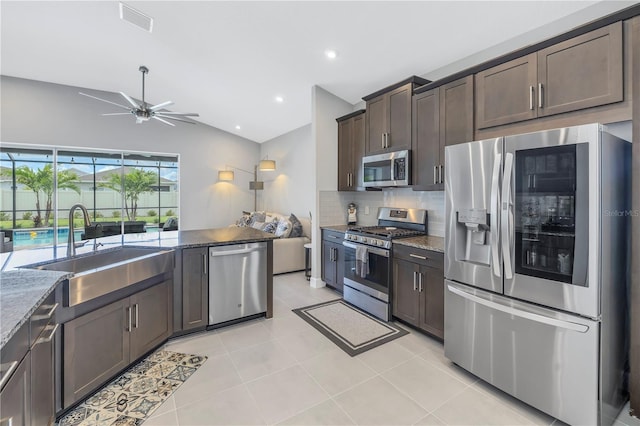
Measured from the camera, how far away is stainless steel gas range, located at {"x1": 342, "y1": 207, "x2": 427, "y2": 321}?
10.4 ft

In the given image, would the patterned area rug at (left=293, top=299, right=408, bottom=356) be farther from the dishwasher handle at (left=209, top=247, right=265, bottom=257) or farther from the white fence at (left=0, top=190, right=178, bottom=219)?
the white fence at (left=0, top=190, right=178, bottom=219)

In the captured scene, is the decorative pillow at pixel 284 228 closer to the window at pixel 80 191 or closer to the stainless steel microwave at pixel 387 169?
the stainless steel microwave at pixel 387 169

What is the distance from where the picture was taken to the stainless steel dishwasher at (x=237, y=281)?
2.86 metres

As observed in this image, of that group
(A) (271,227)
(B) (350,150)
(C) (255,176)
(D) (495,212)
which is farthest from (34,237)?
(D) (495,212)

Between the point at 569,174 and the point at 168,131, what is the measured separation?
24.2 feet

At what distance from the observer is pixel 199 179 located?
7234 millimetres

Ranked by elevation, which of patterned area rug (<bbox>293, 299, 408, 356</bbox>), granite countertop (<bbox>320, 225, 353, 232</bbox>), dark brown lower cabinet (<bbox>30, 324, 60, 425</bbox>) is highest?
granite countertop (<bbox>320, 225, 353, 232</bbox>)

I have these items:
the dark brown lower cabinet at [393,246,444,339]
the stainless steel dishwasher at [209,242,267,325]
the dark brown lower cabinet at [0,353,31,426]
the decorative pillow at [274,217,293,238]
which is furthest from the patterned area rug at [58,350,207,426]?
the decorative pillow at [274,217,293,238]

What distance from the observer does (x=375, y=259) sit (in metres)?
3.30

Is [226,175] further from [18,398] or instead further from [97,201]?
[18,398]

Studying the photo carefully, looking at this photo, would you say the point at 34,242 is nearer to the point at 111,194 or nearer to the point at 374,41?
the point at 111,194

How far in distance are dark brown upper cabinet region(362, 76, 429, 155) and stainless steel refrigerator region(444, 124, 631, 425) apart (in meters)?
1.25

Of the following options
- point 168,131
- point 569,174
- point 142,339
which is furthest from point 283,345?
point 168,131

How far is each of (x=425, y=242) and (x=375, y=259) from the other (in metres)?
0.62
